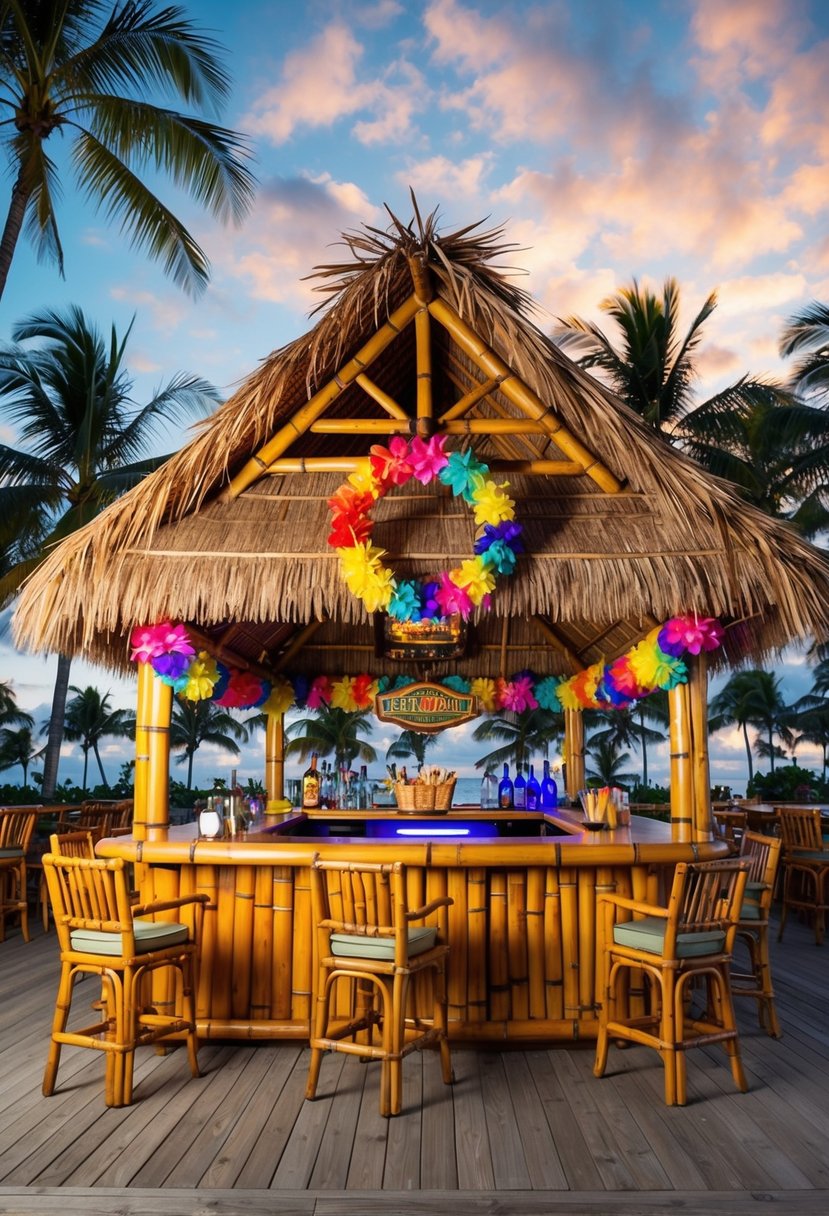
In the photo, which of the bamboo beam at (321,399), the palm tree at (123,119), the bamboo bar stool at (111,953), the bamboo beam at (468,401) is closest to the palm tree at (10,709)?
the palm tree at (123,119)

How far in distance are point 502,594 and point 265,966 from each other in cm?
219

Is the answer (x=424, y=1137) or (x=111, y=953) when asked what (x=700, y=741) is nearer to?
(x=424, y=1137)

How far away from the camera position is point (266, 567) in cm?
471

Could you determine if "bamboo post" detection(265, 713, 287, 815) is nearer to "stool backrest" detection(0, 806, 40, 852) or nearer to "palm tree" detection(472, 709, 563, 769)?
"stool backrest" detection(0, 806, 40, 852)

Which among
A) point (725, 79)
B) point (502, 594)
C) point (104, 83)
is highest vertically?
point (104, 83)

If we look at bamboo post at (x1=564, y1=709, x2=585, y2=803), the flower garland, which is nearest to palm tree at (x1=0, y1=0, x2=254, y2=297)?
the flower garland

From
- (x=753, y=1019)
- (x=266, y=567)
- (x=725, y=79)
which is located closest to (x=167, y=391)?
(x=725, y=79)

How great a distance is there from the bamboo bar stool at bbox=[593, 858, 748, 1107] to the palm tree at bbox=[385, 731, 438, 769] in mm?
21880

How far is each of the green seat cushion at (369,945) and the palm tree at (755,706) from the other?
30317 millimetres

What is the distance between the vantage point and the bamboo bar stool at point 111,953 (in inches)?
134

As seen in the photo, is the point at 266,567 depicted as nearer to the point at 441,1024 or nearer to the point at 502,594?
the point at 502,594

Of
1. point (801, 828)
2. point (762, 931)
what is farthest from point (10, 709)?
point (762, 931)

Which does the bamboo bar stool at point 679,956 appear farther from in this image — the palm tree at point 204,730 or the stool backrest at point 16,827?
the palm tree at point 204,730

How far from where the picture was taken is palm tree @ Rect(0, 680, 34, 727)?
1188 inches
